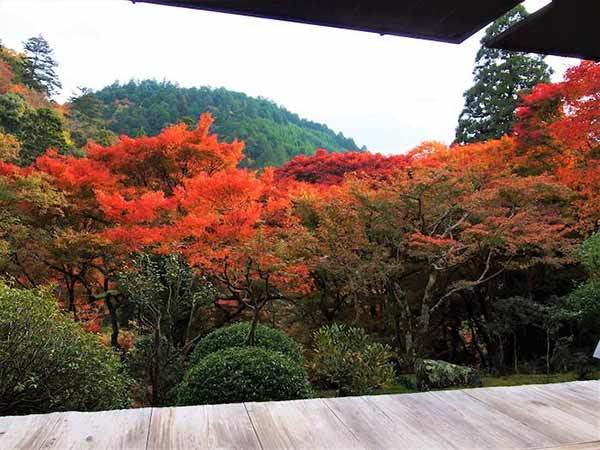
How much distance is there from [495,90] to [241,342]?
387 inches

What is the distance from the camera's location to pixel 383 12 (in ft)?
3.57

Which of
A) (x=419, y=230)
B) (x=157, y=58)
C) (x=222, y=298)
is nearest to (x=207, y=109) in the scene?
(x=157, y=58)

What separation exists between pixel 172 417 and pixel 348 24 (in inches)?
40.0

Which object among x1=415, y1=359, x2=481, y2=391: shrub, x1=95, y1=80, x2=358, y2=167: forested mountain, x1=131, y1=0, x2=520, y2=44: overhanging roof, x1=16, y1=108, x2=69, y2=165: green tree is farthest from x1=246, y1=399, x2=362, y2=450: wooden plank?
x1=95, y1=80, x2=358, y2=167: forested mountain

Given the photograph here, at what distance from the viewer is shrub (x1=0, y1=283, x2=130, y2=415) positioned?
3.06m

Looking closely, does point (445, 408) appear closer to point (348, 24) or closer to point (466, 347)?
point (348, 24)

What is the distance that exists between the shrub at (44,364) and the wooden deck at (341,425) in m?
2.41

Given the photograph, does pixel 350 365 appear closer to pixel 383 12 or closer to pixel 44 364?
pixel 44 364

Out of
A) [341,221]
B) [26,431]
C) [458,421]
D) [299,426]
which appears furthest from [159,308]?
[458,421]

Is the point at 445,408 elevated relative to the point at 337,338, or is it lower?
elevated

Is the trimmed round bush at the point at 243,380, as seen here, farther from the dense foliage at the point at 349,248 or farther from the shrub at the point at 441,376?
the shrub at the point at 441,376

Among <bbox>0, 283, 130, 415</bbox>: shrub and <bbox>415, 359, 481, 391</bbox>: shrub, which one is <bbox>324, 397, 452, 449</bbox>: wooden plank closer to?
<bbox>0, 283, 130, 415</bbox>: shrub

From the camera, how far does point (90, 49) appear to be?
2380 centimetres

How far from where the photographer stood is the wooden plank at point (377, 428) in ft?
3.12
